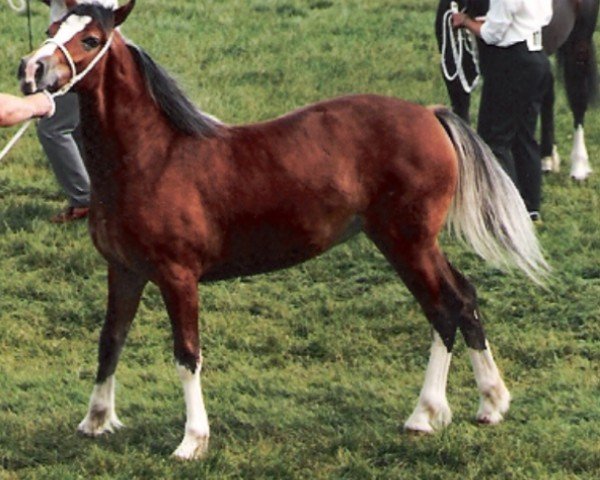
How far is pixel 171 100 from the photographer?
7316mm

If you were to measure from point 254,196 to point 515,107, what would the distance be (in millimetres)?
3737

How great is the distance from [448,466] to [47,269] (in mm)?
3828

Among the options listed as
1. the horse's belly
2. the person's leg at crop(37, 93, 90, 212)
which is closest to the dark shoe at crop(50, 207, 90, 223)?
the person's leg at crop(37, 93, 90, 212)

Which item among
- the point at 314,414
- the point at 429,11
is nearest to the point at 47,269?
the point at 314,414

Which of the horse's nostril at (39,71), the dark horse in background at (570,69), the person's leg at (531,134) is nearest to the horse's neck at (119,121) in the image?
the horse's nostril at (39,71)

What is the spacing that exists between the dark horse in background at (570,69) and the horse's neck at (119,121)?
15.4ft

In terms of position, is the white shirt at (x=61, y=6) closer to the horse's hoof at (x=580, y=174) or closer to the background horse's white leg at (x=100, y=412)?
the background horse's white leg at (x=100, y=412)

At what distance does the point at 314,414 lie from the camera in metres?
7.82

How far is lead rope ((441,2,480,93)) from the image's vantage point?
446 inches

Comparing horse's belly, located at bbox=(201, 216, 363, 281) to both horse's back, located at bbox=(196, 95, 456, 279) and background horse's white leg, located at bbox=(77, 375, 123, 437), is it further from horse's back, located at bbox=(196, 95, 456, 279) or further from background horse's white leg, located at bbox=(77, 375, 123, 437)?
background horse's white leg, located at bbox=(77, 375, 123, 437)

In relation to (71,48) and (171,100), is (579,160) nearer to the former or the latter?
(171,100)

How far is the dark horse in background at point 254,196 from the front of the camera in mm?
7180

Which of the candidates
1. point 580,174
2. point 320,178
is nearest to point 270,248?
point 320,178

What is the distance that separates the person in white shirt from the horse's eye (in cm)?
393
